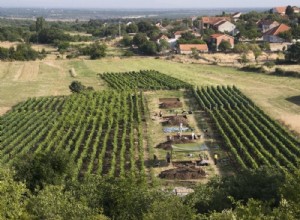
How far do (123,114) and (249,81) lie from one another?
2299 cm

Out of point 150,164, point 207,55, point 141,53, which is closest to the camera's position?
point 150,164

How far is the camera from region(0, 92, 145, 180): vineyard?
1110 inches

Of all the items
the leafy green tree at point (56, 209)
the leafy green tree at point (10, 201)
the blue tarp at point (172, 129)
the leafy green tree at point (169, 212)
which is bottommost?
the blue tarp at point (172, 129)

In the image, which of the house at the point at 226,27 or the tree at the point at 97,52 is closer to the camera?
the tree at the point at 97,52

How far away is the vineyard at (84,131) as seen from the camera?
1110 inches

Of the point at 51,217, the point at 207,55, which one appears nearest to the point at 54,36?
the point at 207,55

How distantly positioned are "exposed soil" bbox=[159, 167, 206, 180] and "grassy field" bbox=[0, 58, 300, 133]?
11.8 meters

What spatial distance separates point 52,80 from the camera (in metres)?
58.4

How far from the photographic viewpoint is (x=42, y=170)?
69.7 ft

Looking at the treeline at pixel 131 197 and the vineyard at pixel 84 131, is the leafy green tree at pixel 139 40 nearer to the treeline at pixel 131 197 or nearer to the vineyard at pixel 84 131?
the vineyard at pixel 84 131

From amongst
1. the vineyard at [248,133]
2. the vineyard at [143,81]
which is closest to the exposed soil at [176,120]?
the vineyard at [248,133]

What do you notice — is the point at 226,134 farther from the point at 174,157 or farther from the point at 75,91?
the point at 75,91

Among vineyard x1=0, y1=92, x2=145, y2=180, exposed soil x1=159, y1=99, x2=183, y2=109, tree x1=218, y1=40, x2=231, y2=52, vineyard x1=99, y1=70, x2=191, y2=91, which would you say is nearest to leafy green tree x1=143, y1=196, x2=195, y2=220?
vineyard x1=0, y1=92, x2=145, y2=180

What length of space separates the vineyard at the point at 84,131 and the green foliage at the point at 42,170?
3.46m
